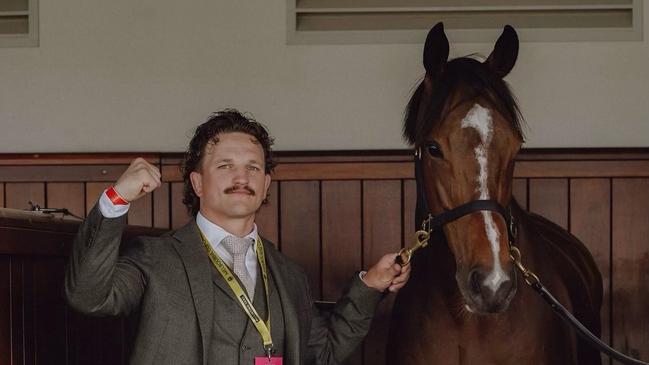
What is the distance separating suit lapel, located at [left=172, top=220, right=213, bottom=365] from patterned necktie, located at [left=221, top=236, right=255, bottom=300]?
6 centimetres

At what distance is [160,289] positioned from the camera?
199cm

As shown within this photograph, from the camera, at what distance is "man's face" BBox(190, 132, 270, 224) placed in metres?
2.08

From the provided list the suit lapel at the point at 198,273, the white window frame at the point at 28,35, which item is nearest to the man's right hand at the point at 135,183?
the suit lapel at the point at 198,273

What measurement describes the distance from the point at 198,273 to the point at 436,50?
2.74ft

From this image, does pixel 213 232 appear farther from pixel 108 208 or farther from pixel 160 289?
pixel 108 208

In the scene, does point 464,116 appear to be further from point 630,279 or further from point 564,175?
point 630,279

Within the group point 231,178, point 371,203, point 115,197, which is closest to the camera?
point 115,197

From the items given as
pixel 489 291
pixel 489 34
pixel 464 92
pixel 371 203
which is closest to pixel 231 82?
pixel 371 203

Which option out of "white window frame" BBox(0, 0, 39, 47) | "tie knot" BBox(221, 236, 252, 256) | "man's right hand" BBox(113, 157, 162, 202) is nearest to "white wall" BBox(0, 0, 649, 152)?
"white window frame" BBox(0, 0, 39, 47)

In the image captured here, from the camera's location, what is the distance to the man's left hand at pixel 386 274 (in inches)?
87.9

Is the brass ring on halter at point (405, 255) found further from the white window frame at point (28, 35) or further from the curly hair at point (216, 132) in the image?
the white window frame at point (28, 35)

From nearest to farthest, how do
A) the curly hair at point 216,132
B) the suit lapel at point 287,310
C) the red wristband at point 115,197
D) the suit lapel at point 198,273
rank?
1. the red wristband at point 115,197
2. the suit lapel at point 198,273
3. the suit lapel at point 287,310
4. the curly hair at point 216,132

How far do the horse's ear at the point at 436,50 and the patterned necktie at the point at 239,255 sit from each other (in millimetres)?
670

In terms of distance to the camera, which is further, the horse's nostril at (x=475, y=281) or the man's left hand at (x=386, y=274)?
the man's left hand at (x=386, y=274)
